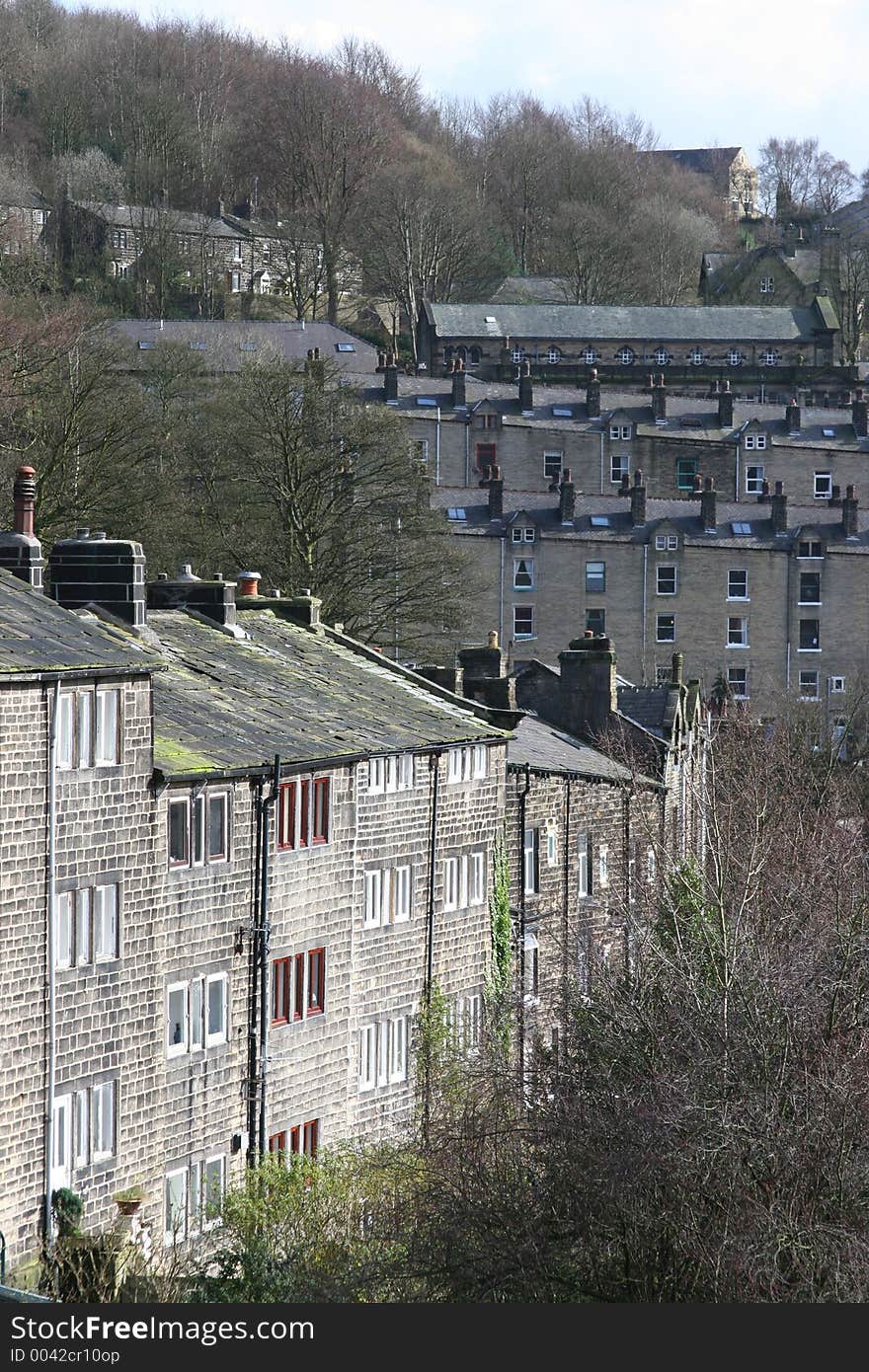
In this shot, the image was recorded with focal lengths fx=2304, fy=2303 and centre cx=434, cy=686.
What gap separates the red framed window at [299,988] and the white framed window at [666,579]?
5953 centimetres

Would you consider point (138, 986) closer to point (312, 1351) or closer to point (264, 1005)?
point (264, 1005)

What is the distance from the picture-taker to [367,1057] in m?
33.9

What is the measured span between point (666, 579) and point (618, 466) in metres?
16.2

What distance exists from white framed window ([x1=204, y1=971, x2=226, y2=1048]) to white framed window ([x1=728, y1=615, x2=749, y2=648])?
62.4m

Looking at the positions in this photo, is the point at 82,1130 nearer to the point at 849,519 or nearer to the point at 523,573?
the point at 523,573

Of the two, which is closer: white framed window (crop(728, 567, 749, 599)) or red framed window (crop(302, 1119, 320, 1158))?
red framed window (crop(302, 1119, 320, 1158))

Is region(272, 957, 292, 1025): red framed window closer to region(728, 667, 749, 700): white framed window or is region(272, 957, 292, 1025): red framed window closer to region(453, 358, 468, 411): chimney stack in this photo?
region(728, 667, 749, 700): white framed window

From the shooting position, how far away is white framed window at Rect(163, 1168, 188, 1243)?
28.0 m

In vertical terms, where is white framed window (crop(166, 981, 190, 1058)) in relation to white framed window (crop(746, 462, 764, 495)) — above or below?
below

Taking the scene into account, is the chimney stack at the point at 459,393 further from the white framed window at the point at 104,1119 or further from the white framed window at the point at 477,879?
the white framed window at the point at 104,1119

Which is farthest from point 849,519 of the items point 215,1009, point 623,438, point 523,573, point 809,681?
point 215,1009

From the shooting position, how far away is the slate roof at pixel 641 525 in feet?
297

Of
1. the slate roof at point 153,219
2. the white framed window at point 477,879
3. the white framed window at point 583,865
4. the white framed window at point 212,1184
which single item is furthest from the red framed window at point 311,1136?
the slate roof at point 153,219

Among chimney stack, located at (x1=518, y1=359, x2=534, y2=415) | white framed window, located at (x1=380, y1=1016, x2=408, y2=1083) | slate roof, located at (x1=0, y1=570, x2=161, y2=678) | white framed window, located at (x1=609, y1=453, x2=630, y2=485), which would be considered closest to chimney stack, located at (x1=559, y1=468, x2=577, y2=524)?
white framed window, located at (x1=609, y1=453, x2=630, y2=485)
